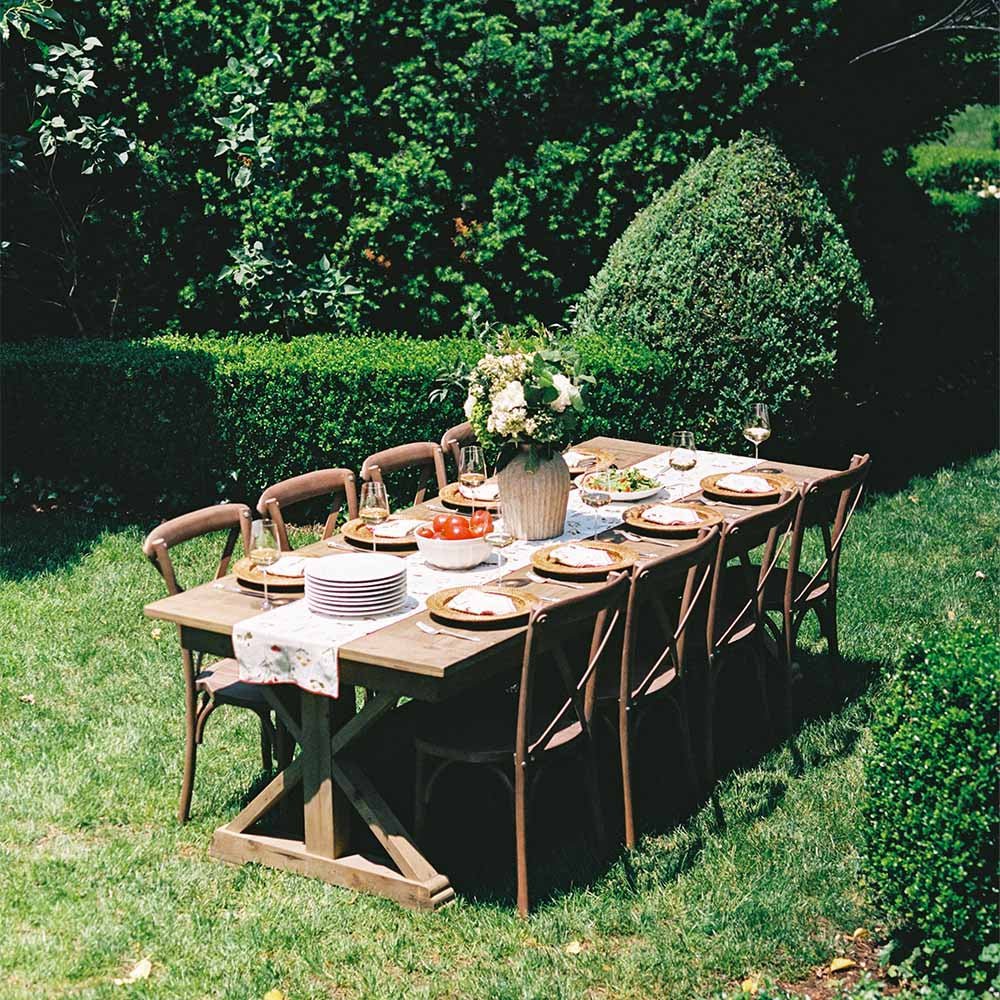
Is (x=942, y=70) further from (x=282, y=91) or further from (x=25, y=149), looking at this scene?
(x=25, y=149)

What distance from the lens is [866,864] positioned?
5.10 meters

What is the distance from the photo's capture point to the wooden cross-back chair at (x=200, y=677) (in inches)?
239

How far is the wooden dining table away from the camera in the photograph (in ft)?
17.3

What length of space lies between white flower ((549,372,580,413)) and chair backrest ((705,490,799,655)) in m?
0.89

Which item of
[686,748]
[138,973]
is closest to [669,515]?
[686,748]

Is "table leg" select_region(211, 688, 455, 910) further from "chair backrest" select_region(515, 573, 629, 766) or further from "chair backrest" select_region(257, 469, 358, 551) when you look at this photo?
"chair backrest" select_region(257, 469, 358, 551)

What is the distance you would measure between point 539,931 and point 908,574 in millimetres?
Result: 4901

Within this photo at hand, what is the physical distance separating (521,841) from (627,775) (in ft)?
2.06

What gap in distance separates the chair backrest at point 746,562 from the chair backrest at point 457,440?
5.74ft

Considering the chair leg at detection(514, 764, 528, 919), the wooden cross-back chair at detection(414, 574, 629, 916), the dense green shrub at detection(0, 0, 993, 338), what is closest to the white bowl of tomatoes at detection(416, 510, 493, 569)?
the wooden cross-back chair at detection(414, 574, 629, 916)

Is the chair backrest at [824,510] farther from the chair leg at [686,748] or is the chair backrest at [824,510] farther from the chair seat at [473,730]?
the chair seat at [473,730]

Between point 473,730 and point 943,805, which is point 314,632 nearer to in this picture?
point 473,730

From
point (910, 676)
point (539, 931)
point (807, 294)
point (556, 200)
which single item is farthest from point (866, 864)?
point (556, 200)

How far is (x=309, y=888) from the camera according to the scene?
5.65 metres
